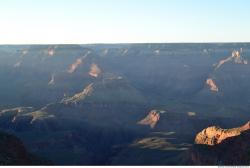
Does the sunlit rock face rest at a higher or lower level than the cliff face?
higher

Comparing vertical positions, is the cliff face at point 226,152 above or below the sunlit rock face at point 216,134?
below

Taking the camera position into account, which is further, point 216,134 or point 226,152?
point 216,134

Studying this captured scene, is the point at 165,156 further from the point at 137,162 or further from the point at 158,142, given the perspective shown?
the point at 158,142

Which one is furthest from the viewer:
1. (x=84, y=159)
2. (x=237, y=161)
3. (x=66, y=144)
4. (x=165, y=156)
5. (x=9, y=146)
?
(x=66, y=144)

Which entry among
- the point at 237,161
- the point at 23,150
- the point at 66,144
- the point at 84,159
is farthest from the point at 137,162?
the point at 23,150

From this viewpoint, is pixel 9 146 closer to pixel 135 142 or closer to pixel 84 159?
pixel 84 159

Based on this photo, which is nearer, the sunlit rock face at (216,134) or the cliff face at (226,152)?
the cliff face at (226,152)

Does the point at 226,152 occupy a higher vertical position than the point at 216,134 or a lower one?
lower

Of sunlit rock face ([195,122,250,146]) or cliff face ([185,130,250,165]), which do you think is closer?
cliff face ([185,130,250,165])

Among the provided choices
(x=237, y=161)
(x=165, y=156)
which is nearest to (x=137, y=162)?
(x=165, y=156)

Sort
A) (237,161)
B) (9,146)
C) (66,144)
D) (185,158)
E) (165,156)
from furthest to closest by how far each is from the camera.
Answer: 1. (66,144)
2. (165,156)
3. (185,158)
4. (237,161)
5. (9,146)

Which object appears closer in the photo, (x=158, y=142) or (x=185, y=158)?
(x=185, y=158)
